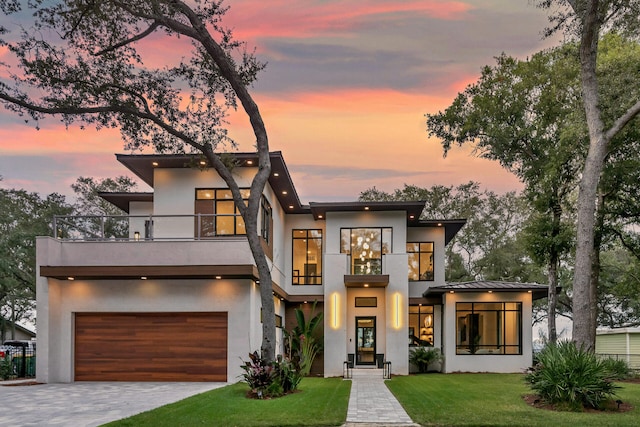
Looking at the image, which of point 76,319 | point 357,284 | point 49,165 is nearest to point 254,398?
point 76,319

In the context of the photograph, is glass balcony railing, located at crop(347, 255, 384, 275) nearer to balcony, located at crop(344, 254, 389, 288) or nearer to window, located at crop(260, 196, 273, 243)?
balcony, located at crop(344, 254, 389, 288)

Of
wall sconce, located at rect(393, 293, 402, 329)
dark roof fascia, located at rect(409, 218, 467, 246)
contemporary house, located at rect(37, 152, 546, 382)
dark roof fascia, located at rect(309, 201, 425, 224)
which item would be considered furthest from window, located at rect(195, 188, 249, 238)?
dark roof fascia, located at rect(409, 218, 467, 246)

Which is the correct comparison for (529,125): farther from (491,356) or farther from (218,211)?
(218,211)

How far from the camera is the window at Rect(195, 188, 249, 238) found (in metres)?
19.3

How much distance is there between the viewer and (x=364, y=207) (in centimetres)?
2356

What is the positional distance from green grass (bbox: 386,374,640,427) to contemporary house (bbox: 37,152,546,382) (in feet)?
19.2

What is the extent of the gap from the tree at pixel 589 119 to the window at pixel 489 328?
9069 millimetres

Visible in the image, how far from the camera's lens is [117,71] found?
14430 millimetres

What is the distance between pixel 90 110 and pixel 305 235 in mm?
12648

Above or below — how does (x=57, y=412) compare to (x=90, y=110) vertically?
below

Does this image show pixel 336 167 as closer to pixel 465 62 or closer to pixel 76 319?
pixel 465 62

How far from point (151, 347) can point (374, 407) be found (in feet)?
27.0

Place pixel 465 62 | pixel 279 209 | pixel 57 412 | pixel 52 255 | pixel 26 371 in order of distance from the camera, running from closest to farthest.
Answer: pixel 57 412
pixel 52 255
pixel 26 371
pixel 465 62
pixel 279 209

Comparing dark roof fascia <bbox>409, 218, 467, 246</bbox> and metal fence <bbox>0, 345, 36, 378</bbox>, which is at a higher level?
dark roof fascia <bbox>409, 218, 467, 246</bbox>
